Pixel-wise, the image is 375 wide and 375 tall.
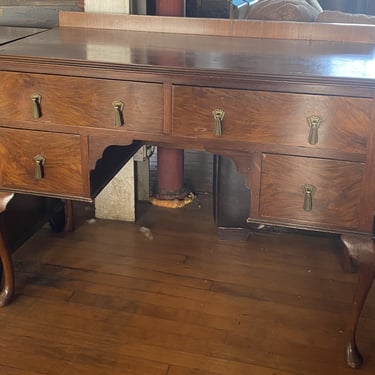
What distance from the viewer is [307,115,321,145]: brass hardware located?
4.34 ft

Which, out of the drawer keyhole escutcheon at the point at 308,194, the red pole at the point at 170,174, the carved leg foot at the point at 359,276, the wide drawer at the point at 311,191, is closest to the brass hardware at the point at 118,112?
the wide drawer at the point at 311,191

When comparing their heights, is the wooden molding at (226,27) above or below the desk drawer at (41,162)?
above

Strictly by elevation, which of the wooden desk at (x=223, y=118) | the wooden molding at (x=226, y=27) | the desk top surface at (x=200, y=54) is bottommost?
the wooden desk at (x=223, y=118)

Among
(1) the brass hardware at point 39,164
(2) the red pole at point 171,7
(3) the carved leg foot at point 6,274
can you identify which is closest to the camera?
(1) the brass hardware at point 39,164

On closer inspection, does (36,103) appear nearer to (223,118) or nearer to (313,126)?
(223,118)

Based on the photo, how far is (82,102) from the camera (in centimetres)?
146

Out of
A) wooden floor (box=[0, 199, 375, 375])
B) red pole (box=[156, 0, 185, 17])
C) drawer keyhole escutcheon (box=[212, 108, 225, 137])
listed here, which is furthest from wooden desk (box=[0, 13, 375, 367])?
red pole (box=[156, 0, 185, 17])

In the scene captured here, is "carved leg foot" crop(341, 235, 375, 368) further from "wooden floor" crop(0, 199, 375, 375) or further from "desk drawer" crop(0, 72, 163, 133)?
"desk drawer" crop(0, 72, 163, 133)

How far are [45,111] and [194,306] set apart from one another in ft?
2.27

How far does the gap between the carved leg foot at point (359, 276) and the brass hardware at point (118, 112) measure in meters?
0.58

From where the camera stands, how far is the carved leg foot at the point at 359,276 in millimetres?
1431

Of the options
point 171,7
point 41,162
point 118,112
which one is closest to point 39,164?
point 41,162

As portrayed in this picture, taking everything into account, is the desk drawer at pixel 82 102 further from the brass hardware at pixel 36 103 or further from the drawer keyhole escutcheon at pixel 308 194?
the drawer keyhole escutcheon at pixel 308 194

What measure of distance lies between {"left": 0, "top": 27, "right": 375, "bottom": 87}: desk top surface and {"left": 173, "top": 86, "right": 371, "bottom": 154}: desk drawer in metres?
0.05
